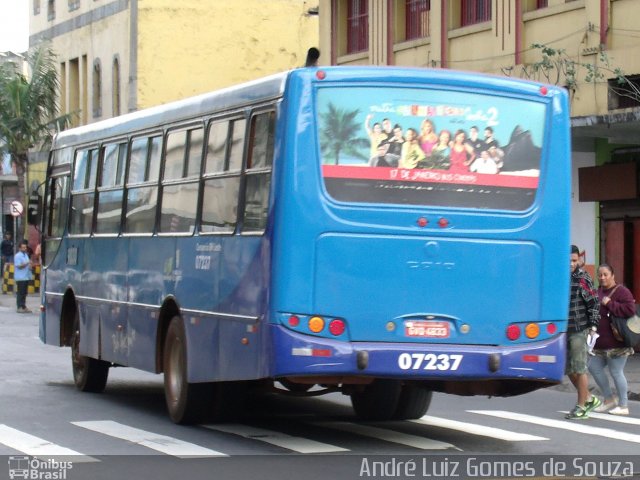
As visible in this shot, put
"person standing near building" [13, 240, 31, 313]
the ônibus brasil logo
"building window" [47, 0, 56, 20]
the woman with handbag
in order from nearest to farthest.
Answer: the ônibus brasil logo < the woman with handbag < "person standing near building" [13, 240, 31, 313] < "building window" [47, 0, 56, 20]

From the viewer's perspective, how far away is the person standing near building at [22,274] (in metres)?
38.1

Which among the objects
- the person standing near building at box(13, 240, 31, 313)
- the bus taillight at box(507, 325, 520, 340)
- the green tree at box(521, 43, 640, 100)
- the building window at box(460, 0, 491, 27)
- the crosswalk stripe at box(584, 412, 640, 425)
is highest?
the building window at box(460, 0, 491, 27)

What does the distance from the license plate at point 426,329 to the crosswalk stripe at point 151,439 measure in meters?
1.71

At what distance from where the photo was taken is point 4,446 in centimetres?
1258

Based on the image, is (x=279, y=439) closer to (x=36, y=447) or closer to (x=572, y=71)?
(x=36, y=447)

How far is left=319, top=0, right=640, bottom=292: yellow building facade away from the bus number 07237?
11.0 meters

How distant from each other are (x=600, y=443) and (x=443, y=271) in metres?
2.48

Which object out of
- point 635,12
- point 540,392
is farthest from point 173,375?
point 635,12

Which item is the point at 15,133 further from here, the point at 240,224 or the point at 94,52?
the point at 240,224

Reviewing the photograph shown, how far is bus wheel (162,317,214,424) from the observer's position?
559 inches

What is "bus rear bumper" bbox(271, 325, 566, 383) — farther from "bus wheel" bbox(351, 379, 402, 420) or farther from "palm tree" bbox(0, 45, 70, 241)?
"palm tree" bbox(0, 45, 70, 241)

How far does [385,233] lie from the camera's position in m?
12.3

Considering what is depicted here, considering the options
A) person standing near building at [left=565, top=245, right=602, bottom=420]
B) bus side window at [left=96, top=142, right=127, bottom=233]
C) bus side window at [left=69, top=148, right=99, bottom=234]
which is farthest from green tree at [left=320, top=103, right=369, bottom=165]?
bus side window at [left=69, top=148, right=99, bottom=234]

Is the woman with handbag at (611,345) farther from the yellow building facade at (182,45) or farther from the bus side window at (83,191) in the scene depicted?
the yellow building facade at (182,45)
